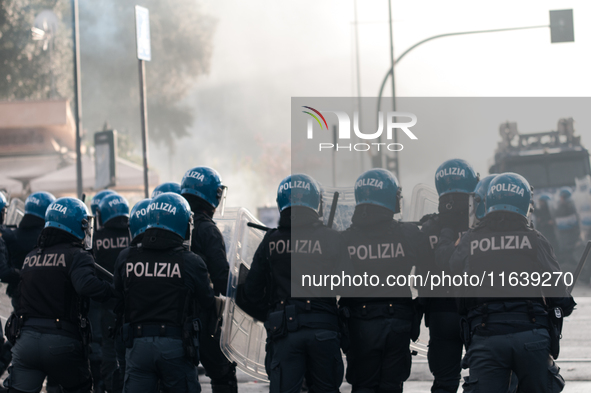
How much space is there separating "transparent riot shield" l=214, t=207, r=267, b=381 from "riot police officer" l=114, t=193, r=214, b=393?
46 cm

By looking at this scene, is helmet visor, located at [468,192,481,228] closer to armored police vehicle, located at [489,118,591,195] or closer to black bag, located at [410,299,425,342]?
black bag, located at [410,299,425,342]

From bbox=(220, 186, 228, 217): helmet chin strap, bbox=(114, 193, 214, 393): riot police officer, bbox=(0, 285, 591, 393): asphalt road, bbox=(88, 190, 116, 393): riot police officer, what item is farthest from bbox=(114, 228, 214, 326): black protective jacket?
bbox=(0, 285, 591, 393): asphalt road

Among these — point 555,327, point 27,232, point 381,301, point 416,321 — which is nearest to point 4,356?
point 27,232

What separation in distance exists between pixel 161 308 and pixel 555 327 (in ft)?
8.21

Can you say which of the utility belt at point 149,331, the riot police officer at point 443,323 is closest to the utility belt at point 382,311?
the riot police officer at point 443,323

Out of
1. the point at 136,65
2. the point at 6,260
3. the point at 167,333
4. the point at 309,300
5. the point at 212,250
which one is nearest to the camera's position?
the point at 167,333

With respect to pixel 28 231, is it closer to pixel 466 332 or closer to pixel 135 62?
pixel 466 332

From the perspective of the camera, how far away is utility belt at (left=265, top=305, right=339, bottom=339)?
3947mm

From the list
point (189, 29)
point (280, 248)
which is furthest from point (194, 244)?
point (189, 29)

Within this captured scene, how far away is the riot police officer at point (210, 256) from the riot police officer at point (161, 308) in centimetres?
51

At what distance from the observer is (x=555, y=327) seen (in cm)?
366

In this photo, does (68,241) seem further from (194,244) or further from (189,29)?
(189,29)

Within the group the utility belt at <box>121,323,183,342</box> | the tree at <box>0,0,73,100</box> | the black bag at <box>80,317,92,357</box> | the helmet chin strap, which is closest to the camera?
the utility belt at <box>121,323,183,342</box>

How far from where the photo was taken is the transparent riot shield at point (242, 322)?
4.53 metres
